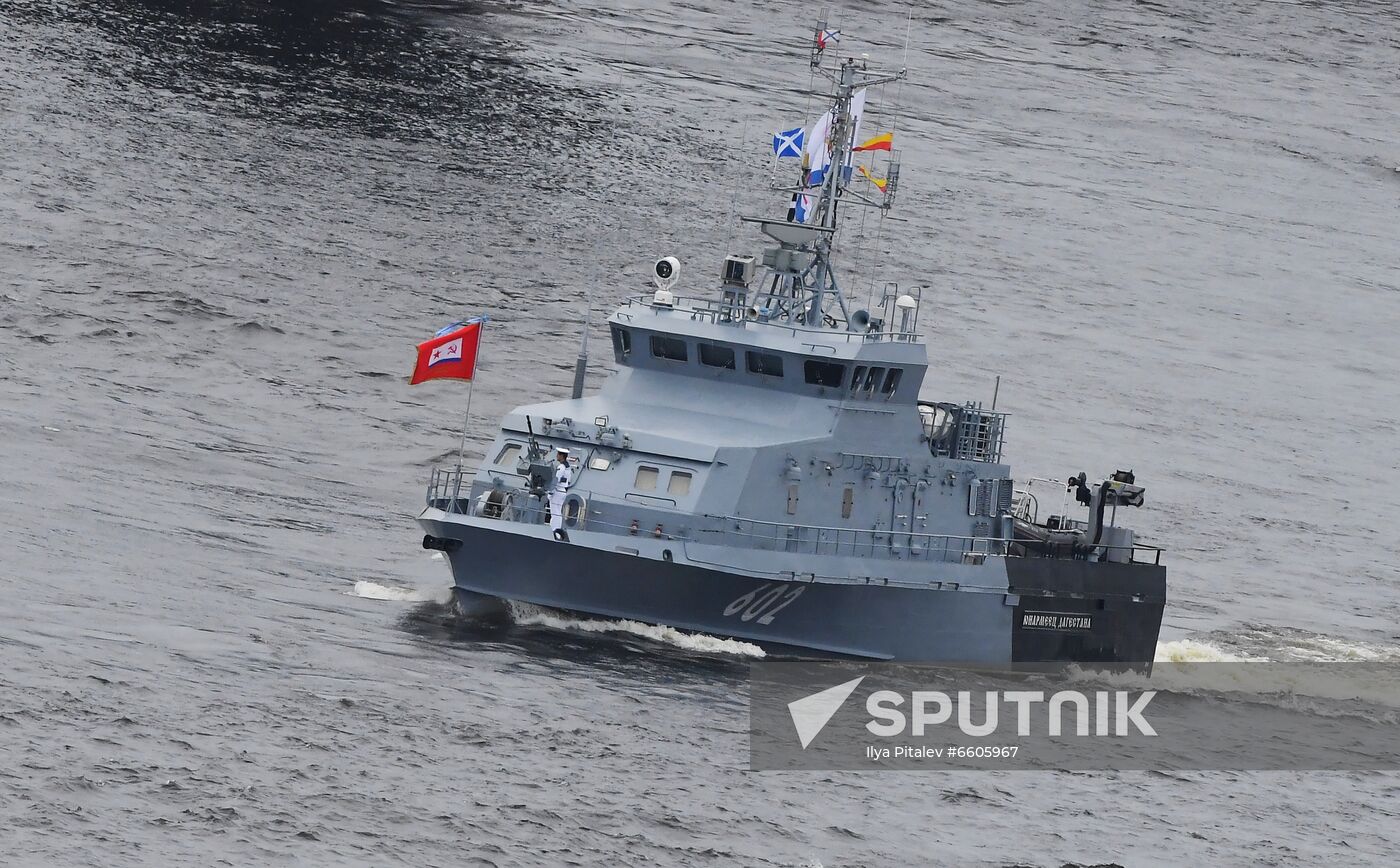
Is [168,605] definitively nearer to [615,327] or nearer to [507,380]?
[615,327]

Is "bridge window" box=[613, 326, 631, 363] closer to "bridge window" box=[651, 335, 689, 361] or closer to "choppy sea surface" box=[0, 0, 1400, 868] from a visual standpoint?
"bridge window" box=[651, 335, 689, 361]

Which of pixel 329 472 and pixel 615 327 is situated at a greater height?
pixel 615 327

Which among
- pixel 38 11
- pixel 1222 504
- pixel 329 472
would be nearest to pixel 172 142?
pixel 38 11

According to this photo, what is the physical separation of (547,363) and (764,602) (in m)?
23.9

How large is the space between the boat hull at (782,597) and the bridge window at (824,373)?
10.4 ft

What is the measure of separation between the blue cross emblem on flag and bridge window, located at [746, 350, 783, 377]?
4.04 meters

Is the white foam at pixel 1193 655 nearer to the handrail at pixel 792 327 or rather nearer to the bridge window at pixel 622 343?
the handrail at pixel 792 327

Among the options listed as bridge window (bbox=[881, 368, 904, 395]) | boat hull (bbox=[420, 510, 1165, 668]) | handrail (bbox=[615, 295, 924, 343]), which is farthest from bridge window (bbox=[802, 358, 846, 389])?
boat hull (bbox=[420, 510, 1165, 668])

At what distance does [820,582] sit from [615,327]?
17.8ft

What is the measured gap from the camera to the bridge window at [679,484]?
100ft

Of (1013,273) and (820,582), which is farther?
(1013,273)

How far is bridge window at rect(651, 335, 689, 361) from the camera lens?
3266 centimetres

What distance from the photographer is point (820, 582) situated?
3098 centimetres

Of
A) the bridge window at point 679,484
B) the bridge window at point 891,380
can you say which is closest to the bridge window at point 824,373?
the bridge window at point 891,380
